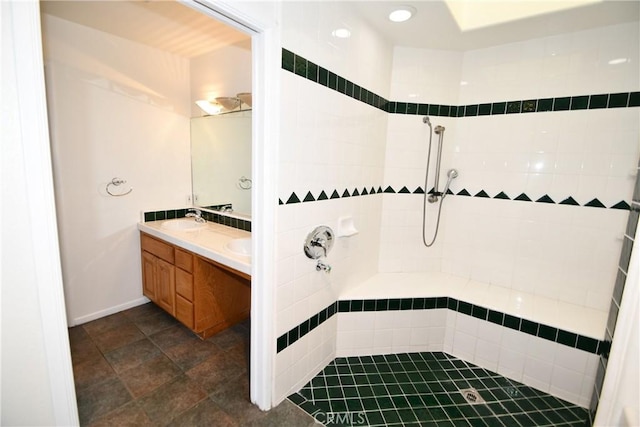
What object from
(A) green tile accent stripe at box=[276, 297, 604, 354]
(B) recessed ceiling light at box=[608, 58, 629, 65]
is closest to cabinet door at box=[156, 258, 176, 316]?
(A) green tile accent stripe at box=[276, 297, 604, 354]

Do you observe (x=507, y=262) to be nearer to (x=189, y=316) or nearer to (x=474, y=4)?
(x=474, y=4)

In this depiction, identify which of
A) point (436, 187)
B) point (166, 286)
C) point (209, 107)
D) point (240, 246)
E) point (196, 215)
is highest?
point (209, 107)

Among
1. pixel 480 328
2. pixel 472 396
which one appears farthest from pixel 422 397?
pixel 480 328

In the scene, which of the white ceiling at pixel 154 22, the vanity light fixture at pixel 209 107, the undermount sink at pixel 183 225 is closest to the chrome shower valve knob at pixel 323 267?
the undermount sink at pixel 183 225

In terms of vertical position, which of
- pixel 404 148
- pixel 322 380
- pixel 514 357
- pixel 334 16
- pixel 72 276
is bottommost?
pixel 322 380

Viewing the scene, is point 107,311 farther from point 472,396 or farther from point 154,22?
point 472,396

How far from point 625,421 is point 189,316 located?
248cm

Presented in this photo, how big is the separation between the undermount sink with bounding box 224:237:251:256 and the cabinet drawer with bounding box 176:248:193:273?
0.99 ft

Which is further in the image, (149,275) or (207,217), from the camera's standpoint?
(207,217)

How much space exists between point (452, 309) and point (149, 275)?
2647 mm

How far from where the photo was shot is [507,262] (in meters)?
2.55

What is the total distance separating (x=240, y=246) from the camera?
7.97 feet

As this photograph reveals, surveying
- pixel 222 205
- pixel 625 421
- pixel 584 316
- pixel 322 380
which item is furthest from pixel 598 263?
pixel 222 205

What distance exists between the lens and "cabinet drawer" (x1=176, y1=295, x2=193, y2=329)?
8.02ft
